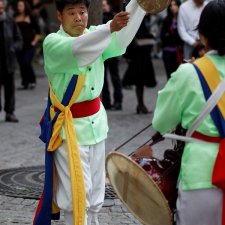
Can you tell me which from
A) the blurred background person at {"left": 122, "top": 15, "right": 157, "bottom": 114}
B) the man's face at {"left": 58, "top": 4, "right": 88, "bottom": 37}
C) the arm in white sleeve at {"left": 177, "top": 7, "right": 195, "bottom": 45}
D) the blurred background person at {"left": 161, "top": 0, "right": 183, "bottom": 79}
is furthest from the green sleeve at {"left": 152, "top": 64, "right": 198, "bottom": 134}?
the blurred background person at {"left": 161, "top": 0, "right": 183, "bottom": 79}

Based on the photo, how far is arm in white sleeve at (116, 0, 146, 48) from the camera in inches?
206

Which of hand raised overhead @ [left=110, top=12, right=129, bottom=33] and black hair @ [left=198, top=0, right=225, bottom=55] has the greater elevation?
black hair @ [left=198, top=0, right=225, bottom=55]

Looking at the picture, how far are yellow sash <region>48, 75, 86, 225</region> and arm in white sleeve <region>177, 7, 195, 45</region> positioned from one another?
7.55m

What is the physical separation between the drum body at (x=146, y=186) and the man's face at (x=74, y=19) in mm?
1183

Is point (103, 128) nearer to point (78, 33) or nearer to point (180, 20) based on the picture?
point (78, 33)

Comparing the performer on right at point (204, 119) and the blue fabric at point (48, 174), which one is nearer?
the performer on right at point (204, 119)

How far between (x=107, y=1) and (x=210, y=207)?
9.87 metres

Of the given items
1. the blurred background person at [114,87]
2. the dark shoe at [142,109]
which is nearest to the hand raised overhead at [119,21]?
the dark shoe at [142,109]

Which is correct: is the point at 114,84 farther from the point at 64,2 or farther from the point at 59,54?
the point at 59,54

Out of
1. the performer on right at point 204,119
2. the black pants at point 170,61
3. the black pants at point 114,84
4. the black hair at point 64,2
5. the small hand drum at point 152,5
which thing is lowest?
the black pants at point 114,84

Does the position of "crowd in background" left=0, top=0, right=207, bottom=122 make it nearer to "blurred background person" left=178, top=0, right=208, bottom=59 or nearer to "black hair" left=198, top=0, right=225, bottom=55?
"blurred background person" left=178, top=0, right=208, bottom=59

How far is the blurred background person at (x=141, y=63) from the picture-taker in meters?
13.1

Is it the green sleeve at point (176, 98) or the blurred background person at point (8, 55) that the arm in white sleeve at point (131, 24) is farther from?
the blurred background person at point (8, 55)

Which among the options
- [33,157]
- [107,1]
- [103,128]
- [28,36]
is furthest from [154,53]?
[103,128]
